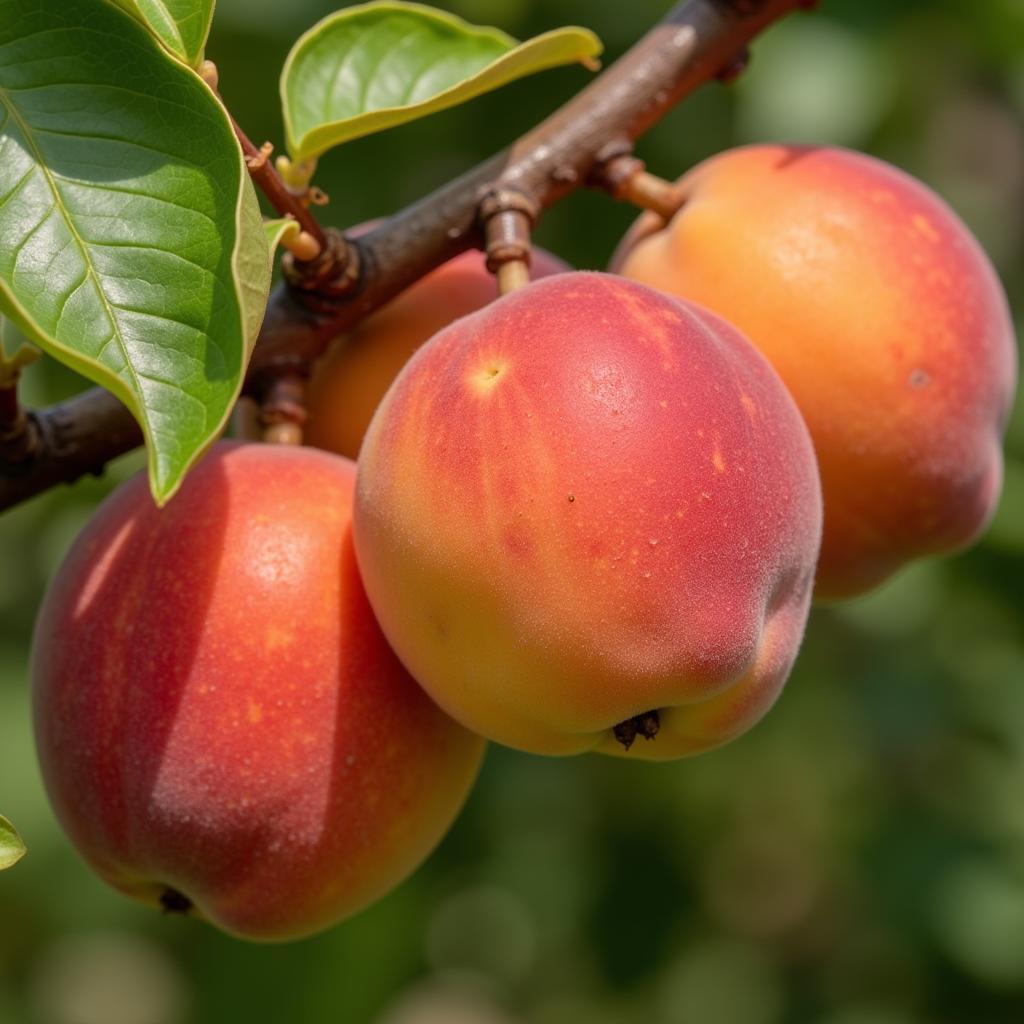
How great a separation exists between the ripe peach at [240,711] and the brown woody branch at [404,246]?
11cm

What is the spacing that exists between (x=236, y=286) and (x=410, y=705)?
1.43 feet

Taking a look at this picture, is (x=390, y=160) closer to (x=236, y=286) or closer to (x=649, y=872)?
(x=649, y=872)

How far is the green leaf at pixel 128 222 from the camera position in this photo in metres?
0.88

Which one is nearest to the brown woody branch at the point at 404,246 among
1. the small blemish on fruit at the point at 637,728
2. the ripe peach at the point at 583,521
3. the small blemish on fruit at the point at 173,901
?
the ripe peach at the point at 583,521

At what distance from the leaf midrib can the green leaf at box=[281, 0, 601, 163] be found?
27cm

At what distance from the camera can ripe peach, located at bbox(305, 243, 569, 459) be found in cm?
139

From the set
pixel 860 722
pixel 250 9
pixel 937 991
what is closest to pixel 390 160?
pixel 250 9

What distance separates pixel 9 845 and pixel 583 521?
0.43 meters

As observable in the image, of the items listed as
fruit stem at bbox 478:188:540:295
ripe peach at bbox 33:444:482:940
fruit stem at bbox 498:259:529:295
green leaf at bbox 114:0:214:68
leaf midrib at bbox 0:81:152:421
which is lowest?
ripe peach at bbox 33:444:482:940

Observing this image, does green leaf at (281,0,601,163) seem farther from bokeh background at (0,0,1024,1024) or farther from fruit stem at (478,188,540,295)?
bokeh background at (0,0,1024,1024)

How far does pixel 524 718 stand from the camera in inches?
40.3

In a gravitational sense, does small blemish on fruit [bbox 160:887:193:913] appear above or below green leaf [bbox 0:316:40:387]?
below

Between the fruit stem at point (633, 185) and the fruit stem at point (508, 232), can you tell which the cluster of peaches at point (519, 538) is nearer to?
the fruit stem at point (633, 185)

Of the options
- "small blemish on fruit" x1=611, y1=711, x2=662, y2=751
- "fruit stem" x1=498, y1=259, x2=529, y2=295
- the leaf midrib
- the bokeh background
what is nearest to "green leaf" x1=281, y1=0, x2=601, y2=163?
"fruit stem" x1=498, y1=259, x2=529, y2=295
